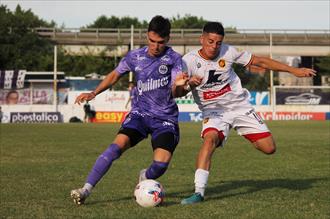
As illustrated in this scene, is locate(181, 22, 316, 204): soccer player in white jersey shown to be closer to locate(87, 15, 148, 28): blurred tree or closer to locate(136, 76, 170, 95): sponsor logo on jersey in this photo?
locate(136, 76, 170, 95): sponsor logo on jersey

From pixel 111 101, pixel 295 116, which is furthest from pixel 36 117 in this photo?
pixel 295 116

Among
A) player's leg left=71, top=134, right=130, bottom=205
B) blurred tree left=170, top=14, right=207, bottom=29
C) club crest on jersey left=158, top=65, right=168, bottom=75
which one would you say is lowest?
player's leg left=71, top=134, right=130, bottom=205

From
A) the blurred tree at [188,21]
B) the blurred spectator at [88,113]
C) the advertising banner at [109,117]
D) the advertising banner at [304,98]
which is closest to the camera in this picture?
the blurred spectator at [88,113]

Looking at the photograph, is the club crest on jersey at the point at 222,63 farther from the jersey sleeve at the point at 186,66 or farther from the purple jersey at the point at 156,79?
the purple jersey at the point at 156,79

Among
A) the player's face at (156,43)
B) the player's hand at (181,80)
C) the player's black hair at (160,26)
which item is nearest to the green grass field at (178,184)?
the player's hand at (181,80)

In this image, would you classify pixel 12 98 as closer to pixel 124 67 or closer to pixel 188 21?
pixel 124 67

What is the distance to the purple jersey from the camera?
8.09 metres

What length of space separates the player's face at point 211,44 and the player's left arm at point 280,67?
1.93ft

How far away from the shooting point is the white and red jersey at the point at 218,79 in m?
8.57

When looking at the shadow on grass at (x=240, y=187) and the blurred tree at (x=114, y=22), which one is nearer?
the shadow on grass at (x=240, y=187)

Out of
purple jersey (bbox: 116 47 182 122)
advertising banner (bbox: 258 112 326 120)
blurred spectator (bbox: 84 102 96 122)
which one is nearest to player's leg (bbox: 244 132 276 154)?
purple jersey (bbox: 116 47 182 122)

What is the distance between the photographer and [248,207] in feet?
24.7

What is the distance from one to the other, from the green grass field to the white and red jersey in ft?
3.98

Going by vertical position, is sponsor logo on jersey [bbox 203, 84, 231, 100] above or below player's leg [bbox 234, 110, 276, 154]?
above
